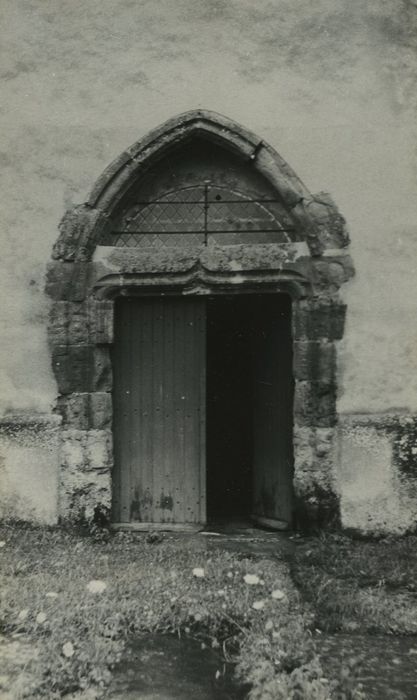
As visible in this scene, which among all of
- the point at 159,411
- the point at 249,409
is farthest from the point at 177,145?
the point at 249,409

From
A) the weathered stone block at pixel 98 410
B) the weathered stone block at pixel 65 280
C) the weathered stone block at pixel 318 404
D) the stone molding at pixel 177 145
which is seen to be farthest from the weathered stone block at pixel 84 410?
the weathered stone block at pixel 318 404

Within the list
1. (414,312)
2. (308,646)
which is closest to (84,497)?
(308,646)

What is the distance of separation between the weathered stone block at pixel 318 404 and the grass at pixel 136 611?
3.78 ft

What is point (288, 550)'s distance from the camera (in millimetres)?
4656

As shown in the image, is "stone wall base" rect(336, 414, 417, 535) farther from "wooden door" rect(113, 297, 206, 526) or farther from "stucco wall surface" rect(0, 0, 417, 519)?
"wooden door" rect(113, 297, 206, 526)

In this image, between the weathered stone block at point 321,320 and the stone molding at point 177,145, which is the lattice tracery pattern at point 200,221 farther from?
the weathered stone block at point 321,320

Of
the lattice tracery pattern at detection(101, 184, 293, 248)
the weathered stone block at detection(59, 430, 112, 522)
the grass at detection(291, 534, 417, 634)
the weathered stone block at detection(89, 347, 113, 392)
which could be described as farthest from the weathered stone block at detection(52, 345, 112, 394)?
the grass at detection(291, 534, 417, 634)

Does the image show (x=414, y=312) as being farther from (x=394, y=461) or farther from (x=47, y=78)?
(x=47, y=78)

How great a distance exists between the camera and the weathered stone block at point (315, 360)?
16.0ft

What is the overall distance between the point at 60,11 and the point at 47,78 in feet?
1.85

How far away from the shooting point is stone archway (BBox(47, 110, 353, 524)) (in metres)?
4.90

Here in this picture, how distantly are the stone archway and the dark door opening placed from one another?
1.50 feet

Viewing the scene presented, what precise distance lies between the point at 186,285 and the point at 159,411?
1.10m

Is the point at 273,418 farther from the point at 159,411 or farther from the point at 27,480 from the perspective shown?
the point at 27,480
